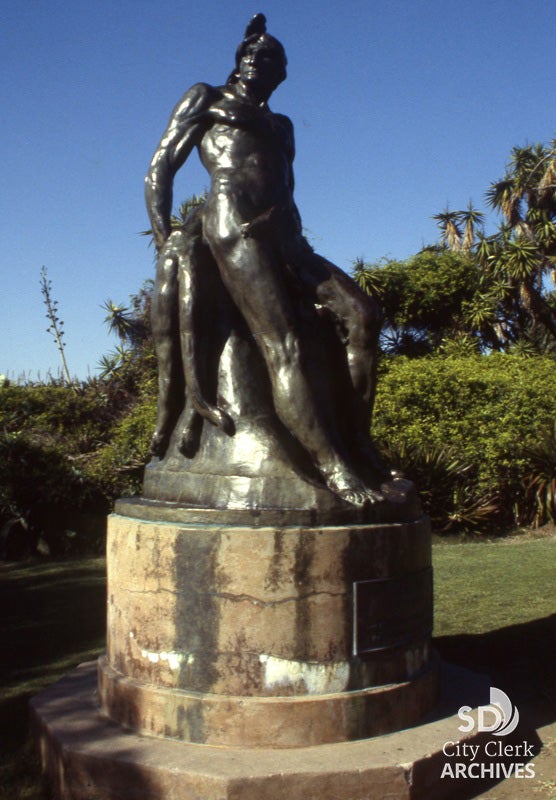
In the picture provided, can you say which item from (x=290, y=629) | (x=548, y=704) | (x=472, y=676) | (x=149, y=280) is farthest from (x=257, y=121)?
(x=149, y=280)

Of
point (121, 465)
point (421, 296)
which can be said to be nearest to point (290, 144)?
point (121, 465)

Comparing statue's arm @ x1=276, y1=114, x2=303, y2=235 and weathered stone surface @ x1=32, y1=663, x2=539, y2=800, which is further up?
statue's arm @ x1=276, y1=114, x2=303, y2=235

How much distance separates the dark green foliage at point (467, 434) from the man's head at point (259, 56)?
8.34 m

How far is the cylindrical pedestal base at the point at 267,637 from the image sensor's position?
3.15 m

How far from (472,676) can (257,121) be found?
3034 mm

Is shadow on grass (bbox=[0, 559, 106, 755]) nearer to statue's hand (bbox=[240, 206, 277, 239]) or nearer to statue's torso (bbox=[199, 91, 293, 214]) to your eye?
statue's hand (bbox=[240, 206, 277, 239])

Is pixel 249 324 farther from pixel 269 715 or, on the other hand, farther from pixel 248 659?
pixel 269 715

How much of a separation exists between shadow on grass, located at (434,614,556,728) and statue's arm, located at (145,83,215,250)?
3063 millimetres

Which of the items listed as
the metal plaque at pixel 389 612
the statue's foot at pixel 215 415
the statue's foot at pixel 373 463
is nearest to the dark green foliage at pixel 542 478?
the statue's foot at pixel 373 463

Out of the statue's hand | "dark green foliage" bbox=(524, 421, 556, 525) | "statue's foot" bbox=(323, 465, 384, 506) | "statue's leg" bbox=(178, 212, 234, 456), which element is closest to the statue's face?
the statue's hand

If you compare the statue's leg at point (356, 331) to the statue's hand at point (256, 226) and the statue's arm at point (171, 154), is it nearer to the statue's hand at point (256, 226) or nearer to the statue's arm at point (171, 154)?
the statue's hand at point (256, 226)

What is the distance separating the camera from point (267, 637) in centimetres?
317

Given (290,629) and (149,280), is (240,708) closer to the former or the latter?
(290,629)

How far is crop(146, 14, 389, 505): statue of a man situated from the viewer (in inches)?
145
